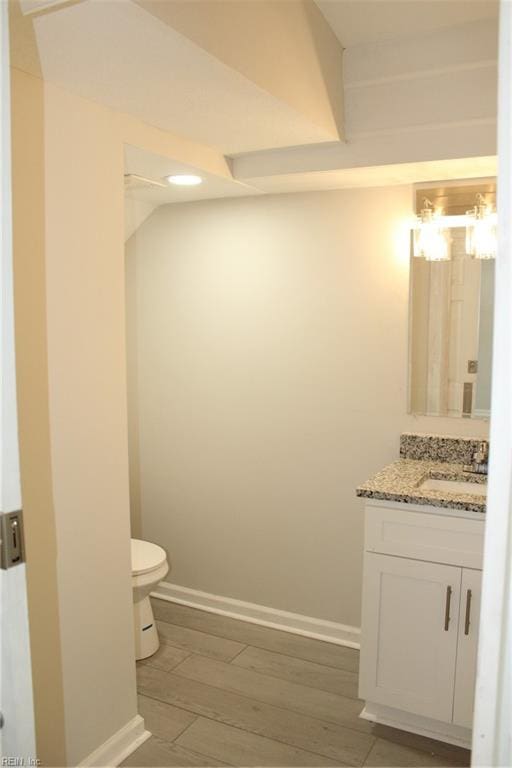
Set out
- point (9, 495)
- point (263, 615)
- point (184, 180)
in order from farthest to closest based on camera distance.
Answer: point (263, 615) → point (184, 180) → point (9, 495)

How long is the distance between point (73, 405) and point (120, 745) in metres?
1.25

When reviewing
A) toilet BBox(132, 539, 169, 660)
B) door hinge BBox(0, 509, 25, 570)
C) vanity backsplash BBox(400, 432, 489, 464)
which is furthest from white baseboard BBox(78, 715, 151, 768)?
vanity backsplash BBox(400, 432, 489, 464)

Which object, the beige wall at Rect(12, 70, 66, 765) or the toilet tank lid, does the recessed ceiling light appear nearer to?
the beige wall at Rect(12, 70, 66, 765)

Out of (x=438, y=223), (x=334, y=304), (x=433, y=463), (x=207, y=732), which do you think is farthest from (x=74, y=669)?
(x=438, y=223)

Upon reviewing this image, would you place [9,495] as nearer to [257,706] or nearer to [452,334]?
[257,706]

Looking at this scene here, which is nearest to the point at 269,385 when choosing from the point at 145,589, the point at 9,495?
the point at 145,589

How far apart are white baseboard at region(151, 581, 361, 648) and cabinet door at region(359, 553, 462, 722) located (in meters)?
0.66

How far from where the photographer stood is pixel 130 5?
1320 millimetres

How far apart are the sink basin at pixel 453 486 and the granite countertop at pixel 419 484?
0.05 ft

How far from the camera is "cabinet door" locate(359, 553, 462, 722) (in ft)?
7.61

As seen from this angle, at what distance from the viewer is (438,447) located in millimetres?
2846

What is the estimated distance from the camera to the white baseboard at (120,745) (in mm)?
2205

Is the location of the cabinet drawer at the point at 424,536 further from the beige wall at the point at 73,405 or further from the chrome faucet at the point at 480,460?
the beige wall at the point at 73,405

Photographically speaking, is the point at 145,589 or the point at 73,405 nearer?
the point at 73,405
